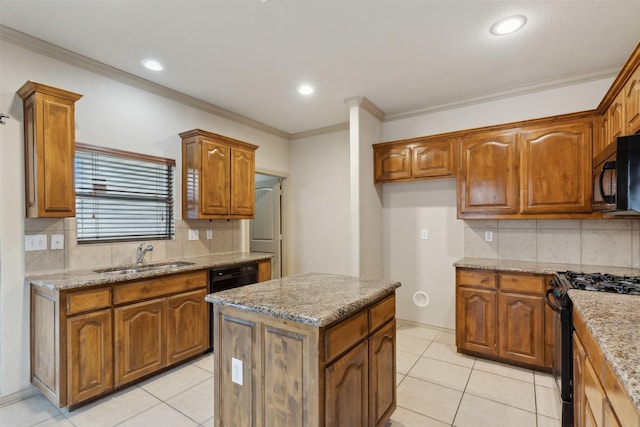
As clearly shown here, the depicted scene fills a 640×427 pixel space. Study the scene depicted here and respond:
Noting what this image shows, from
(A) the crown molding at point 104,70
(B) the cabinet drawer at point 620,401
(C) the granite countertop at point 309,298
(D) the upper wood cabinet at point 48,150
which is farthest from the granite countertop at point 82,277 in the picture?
(B) the cabinet drawer at point 620,401

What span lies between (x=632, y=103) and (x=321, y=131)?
339 cm

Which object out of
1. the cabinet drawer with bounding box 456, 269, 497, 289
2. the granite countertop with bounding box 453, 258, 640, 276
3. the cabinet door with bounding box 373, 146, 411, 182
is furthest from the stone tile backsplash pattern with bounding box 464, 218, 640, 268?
the cabinet door with bounding box 373, 146, 411, 182

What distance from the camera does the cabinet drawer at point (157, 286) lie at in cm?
240

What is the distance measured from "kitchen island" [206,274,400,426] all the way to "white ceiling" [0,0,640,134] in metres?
1.86

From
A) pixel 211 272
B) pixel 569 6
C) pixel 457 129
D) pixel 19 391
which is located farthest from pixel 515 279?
pixel 19 391

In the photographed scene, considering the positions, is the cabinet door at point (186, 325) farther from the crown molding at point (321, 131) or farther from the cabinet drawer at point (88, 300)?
the crown molding at point (321, 131)

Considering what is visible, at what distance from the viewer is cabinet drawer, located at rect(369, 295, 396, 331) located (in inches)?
70.0

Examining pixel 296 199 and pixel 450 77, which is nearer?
pixel 450 77

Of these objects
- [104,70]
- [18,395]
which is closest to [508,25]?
[104,70]

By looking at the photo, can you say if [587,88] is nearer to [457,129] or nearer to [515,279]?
[457,129]

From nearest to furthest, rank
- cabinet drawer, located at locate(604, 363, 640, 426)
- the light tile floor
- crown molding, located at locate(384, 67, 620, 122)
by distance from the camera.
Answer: cabinet drawer, located at locate(604, 363, 640, 426) → the light tile floor → crown molding, located at locate(384, 67, 620, 122)

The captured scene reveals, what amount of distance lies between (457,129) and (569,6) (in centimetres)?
165

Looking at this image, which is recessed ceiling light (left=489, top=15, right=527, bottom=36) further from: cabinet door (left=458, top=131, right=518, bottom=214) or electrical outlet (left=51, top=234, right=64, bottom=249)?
electrical outlet (left=51, top=234, right=64, bottom=249)

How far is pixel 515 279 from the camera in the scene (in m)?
2.81
